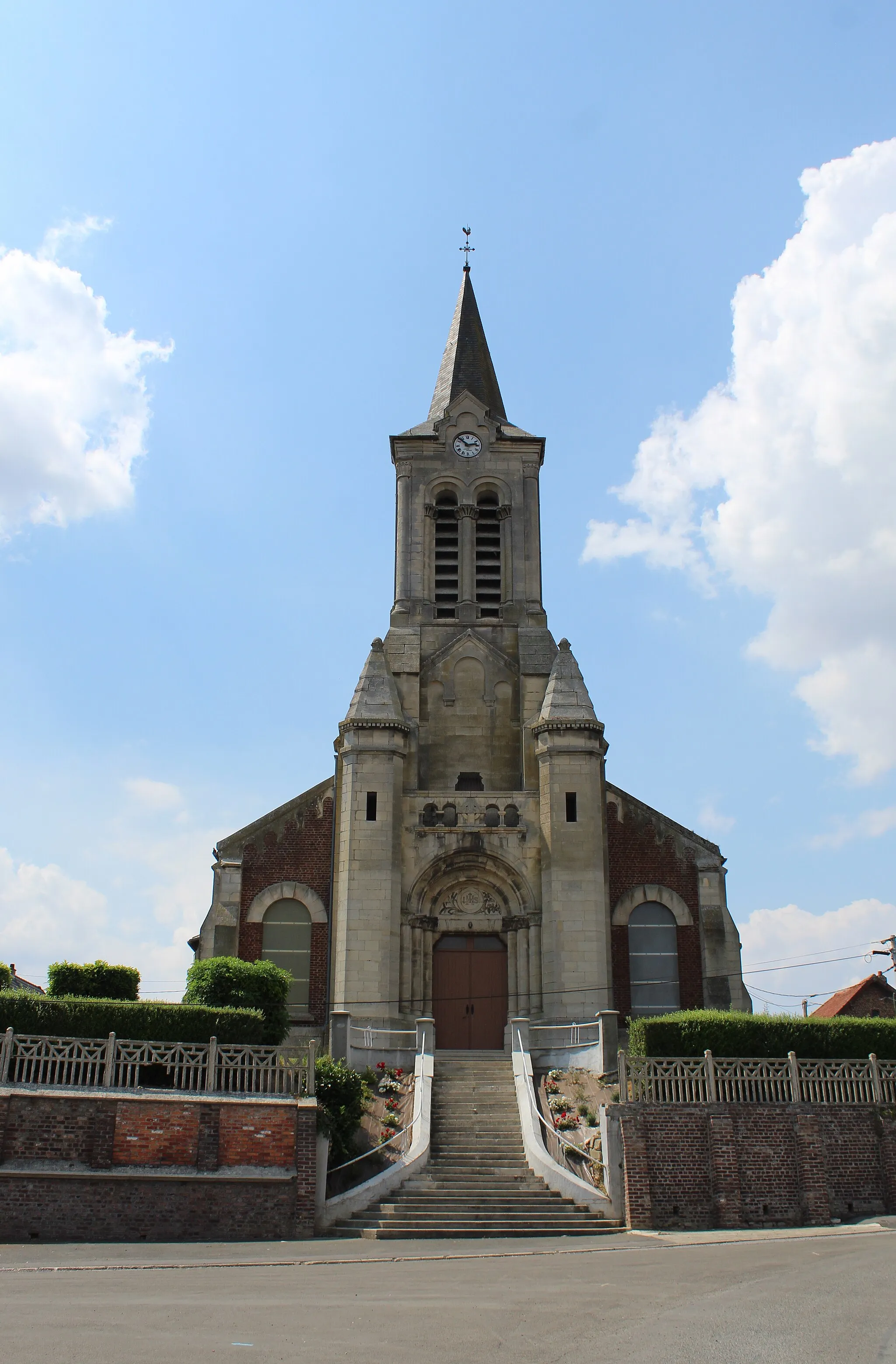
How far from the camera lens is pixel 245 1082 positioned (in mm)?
18125

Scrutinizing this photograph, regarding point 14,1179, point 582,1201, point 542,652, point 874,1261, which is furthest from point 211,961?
point 874,1261

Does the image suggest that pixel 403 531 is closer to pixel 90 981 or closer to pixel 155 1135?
pixel 90 981

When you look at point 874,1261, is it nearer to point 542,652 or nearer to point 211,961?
point 211,961

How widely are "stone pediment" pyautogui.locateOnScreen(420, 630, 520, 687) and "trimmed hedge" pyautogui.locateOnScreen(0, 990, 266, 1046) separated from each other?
44.0 feet

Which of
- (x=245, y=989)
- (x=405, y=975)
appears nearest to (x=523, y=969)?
(x=405, y=975)

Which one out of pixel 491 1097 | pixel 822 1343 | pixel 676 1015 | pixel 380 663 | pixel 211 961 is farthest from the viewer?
pixel 380 663

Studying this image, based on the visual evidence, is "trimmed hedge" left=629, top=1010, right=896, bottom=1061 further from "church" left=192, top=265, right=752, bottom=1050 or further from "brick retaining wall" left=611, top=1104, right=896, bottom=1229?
"church" left=192, top=265, right=752, bottom=1050

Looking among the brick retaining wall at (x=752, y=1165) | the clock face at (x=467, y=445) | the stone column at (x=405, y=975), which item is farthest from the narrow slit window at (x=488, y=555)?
the brick retaining wall at (x=752, y=1165)

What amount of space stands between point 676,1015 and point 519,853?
8468mm

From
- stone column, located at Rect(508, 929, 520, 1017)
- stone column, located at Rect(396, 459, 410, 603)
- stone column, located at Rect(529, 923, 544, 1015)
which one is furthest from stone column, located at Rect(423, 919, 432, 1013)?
stone column, located at Rect(396, 459, 410, 603)

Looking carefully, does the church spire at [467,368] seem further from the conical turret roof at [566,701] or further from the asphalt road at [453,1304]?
the asphalt road at [453,1304]

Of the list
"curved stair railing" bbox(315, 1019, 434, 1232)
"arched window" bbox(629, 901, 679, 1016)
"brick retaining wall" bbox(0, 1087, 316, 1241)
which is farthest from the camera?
"arched window" bbox(629, 901, 679, 1016)

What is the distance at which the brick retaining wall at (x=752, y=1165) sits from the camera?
58.6 ft

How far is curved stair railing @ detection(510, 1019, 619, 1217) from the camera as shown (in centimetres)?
1797
